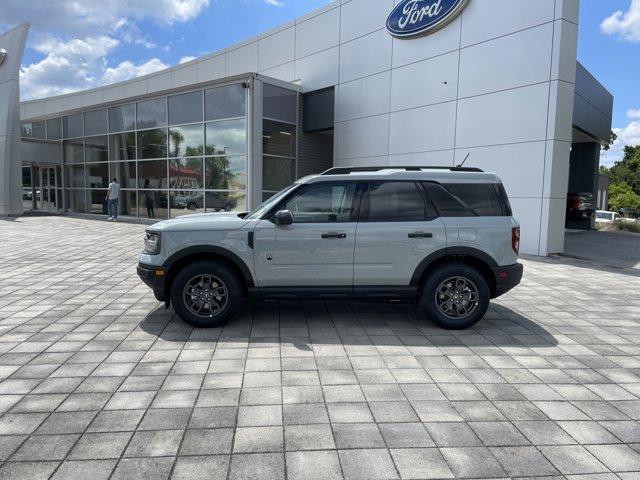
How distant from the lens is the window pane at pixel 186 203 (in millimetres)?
17094

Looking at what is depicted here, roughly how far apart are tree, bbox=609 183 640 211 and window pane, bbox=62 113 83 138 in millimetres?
52966

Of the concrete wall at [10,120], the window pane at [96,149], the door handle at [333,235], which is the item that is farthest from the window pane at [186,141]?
the door handle at [333,235]

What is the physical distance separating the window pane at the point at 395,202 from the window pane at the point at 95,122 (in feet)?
63.6

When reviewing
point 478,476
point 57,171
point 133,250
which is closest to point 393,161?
point 133,250

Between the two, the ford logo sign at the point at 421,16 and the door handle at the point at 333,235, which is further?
the ford logo sign at the point at 421,16

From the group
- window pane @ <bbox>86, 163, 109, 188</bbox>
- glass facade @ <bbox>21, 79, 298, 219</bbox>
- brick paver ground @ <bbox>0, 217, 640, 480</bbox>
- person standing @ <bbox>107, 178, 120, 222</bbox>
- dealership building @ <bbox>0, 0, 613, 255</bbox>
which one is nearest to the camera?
brick paver ground @ <bbox>0, 217, 640, 480</bbox>

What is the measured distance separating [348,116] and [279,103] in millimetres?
2563

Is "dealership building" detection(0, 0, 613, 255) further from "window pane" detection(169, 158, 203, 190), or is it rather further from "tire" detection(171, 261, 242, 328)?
"tire" detection(171, 261, 242, 328)

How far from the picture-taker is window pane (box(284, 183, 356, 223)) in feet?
17.1

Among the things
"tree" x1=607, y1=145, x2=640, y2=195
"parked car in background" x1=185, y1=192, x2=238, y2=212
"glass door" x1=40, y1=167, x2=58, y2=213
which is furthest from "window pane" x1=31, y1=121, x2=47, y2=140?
"tree" x1=607, y1=145, x2=640, y2=195

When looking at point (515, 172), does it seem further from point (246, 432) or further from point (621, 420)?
point (246, 432)

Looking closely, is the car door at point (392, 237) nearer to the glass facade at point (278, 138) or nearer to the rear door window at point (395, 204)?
the rear door window at point (395, 204)

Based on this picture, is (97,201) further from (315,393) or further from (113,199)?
(315,393)

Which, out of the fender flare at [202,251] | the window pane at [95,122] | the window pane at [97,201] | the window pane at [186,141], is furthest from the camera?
the window pane at [97,201]
